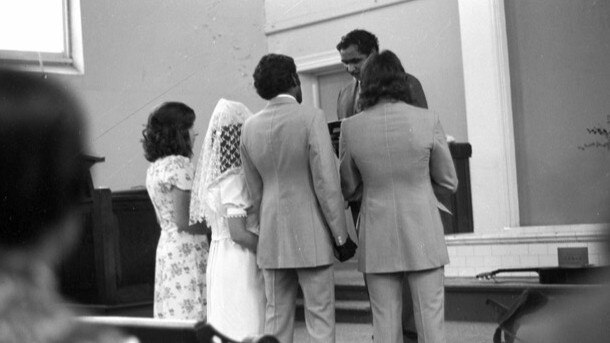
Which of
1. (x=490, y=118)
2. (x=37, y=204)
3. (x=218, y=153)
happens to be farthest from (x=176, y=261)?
(x=490, y=118)

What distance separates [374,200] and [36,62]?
161 cm

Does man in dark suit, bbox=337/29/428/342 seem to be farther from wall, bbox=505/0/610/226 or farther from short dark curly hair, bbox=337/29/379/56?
wall, bbox=505/0/610/226

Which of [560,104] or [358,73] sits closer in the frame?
[358,73]

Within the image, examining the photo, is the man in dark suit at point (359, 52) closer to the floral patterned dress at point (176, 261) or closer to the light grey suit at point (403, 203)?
the light grey suit at point (403, 203)

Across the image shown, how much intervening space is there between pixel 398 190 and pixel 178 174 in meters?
0.75

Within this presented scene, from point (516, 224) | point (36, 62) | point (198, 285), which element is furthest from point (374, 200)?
point (516, 224)

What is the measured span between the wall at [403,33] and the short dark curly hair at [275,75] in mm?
3571

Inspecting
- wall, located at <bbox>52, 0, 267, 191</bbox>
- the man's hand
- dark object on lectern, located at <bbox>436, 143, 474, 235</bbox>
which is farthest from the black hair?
dark object on lectern, located at <bbox>436, 143, 474, 235</bbox>

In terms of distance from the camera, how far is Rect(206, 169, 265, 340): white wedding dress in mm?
3018

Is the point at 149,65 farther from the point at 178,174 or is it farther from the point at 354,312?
the point at 178,174

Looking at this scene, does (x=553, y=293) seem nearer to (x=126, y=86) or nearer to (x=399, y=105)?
(x=399, y=105)

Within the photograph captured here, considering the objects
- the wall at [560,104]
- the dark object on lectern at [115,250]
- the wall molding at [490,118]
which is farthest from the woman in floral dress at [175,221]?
the wall at [560,104]

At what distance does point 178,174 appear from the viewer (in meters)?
3.16

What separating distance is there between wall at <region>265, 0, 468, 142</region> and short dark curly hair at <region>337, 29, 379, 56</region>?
124 inches
